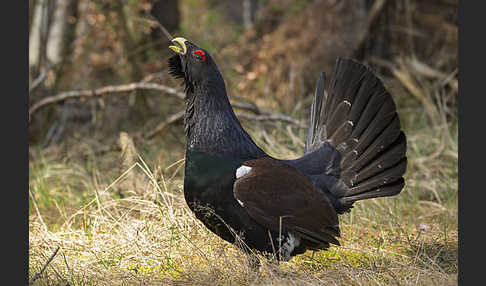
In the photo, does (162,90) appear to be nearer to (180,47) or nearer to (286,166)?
(180,47)

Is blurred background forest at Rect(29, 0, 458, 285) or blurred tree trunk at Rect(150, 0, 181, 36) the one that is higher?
blurred tree trunk at Rect(150, 0, 181, 36)

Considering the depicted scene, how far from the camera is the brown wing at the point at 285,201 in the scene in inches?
117

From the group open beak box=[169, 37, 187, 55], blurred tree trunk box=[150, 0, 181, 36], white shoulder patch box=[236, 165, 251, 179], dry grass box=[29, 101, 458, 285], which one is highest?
open beak box=[169, 37, 187, 55]

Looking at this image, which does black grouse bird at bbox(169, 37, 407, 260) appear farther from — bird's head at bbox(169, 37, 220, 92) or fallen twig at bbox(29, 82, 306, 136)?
fallen twig at bbox(29, 82, 306, 136)

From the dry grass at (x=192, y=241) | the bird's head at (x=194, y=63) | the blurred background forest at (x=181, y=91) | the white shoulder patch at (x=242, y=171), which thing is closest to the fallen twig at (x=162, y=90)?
the blurred background forest at (x=181, y=91)

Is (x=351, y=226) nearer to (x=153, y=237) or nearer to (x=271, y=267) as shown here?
(x=271, y=267)

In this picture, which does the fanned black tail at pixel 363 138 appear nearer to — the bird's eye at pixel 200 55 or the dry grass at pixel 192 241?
the dry grass at pixel 192 241

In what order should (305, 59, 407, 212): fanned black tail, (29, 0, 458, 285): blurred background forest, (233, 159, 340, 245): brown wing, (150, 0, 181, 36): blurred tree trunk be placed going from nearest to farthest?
(233, 159, 340, 245): brown wing < (305, 59, 407, 212): fanned black tail < (29, 0, 458, 285): blurred background forest < (150, 0, 181, 36): blurred tree trunk

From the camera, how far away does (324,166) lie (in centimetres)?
354

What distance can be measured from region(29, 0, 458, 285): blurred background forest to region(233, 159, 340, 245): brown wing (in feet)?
2.45

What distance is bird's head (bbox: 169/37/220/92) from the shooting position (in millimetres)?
3141

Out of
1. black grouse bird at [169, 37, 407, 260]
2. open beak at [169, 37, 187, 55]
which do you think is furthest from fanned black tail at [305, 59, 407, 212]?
open beak at [169, 37, 187, 55]

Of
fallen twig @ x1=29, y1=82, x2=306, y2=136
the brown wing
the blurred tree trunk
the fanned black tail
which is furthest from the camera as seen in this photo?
the blurred tree trunk

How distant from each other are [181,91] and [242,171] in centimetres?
264
